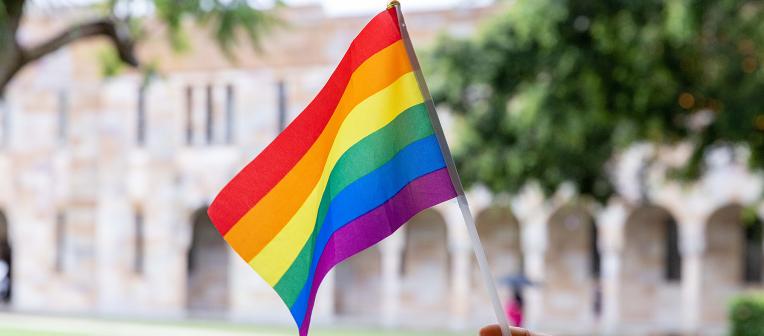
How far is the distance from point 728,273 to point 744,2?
17458 millimetres

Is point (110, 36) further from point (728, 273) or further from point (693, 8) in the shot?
point (728, 273)

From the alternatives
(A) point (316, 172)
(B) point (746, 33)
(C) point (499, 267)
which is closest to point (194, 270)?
(C) point (499, 267)

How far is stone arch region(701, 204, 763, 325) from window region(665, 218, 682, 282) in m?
0.87

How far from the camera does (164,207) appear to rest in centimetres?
3066

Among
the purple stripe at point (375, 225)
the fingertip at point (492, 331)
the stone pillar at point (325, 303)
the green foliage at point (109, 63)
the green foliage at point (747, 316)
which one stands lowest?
the stone pillar at point (325, 303)

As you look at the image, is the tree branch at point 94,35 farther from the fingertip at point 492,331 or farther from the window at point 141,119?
the window at point 141,119

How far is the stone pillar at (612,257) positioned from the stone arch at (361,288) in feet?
19.3

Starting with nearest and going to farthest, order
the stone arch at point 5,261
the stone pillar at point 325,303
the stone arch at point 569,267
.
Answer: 1. the stone pillar at point 325,303
2. the stone arch at point 569,267
3. the stone arch at point 5,261

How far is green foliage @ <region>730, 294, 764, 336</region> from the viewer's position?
16000 mm

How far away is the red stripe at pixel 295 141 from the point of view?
359 centimetres

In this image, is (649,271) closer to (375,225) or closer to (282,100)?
(282,100)

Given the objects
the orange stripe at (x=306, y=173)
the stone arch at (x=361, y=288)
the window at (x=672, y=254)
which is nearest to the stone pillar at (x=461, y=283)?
the stone arch at (x=361, y=288)

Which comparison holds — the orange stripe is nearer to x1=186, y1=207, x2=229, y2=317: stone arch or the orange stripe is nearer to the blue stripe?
the blue stripe

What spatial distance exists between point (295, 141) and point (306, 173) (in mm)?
114
